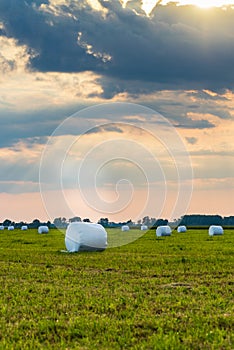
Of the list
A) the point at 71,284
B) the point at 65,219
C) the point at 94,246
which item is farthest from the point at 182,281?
the point at 65,219

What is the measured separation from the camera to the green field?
32.0 feet

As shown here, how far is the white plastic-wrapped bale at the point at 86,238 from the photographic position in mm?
28984

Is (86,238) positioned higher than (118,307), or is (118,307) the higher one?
(86,238)

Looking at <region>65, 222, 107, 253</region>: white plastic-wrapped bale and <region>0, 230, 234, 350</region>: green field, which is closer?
<region>0, 230, 234, 350</region>: green field

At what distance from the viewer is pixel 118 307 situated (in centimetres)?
1229

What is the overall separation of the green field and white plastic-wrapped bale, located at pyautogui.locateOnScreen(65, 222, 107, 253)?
323 inches

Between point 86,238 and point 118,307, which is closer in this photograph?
point 118,307

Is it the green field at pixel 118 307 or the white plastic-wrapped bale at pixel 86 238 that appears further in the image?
the white plastic-wrapped bale at pixel 86 238

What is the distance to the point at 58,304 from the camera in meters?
12.8

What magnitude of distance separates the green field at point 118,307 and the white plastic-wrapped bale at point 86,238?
8.20 m

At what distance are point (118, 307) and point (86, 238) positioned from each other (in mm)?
16797

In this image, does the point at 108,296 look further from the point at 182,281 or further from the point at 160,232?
the point at 160,232

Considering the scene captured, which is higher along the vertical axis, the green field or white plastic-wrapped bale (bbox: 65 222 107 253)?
white plastic-wrapped bale (bbox: 65 222 107 253)

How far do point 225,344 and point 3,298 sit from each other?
6.15 metres
